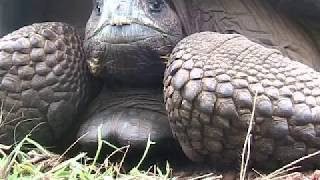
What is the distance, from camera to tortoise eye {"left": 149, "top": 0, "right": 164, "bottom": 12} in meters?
2.42

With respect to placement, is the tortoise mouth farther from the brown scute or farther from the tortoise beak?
the brown scute

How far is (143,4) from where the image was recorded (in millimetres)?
2383

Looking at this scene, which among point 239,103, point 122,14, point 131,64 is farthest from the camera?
point 131,64

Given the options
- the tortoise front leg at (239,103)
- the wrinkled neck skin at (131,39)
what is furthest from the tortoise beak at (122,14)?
the tortoise front leg at (239,103)

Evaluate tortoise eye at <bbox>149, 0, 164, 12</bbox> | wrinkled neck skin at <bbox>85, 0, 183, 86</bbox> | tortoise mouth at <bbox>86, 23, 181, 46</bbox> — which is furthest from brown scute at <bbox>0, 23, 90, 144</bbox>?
tortoise eye at <bbox>149, 0, 164, 12</bbox>

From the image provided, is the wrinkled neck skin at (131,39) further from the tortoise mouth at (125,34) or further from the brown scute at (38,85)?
the brown scute at (38,85)

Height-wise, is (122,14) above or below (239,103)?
above

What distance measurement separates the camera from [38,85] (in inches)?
99.4

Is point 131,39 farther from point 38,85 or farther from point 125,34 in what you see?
point 38,85

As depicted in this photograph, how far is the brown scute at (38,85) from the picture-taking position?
251cm

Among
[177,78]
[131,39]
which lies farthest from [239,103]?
[131,39]

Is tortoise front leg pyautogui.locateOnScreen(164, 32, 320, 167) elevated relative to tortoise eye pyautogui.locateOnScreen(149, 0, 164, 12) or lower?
lower

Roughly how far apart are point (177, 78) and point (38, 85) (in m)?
0.61

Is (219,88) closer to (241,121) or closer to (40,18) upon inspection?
(241,121)
